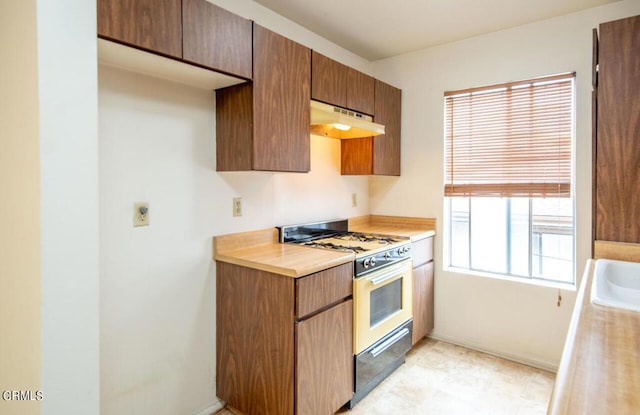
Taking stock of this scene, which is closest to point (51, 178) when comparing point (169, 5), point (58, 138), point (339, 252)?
point (58, 138)

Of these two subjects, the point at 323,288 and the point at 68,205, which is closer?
the point at 68,205

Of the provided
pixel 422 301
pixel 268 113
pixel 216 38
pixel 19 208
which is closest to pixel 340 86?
pixel 268 113

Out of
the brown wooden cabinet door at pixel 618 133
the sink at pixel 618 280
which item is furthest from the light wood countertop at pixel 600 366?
the brown wooden cabinet door at pixel 618 133

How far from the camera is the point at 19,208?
50.2 inches

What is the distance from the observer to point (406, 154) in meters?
3.24

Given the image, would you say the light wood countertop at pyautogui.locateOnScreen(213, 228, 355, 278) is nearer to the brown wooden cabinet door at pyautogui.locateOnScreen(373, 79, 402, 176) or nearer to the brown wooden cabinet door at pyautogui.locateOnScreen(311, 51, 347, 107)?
the brown wooden cabinet door at pyautogui.locateOnScreen(311, 51, 347, 107)

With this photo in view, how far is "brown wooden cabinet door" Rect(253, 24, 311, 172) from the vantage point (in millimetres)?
1892

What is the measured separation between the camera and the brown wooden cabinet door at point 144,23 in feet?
4.35

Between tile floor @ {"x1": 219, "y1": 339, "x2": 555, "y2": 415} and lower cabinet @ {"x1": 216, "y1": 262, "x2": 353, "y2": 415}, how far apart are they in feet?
0.90

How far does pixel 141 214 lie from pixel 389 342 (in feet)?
5.62

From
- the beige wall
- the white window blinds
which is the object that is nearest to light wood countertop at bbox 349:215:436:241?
the white window blinds

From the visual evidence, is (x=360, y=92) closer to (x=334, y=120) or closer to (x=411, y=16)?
(x=334, y=120)

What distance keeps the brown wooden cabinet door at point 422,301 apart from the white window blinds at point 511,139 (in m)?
0.71
